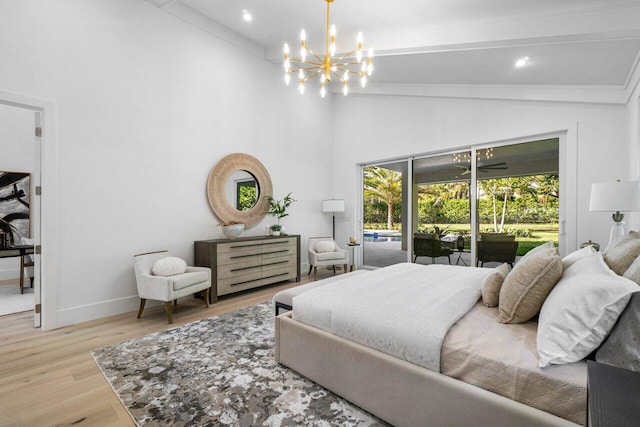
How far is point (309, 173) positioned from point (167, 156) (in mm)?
2718

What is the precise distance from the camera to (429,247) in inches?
206

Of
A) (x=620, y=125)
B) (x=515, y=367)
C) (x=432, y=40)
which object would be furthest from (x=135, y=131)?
(x=620, y=125)

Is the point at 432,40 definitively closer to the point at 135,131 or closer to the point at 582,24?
the point at 582,24

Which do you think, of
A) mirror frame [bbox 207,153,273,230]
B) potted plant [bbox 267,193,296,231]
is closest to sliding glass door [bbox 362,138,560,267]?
potted plant [bbox 267,193,296,231]

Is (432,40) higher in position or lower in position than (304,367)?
higher

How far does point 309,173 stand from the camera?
589cm

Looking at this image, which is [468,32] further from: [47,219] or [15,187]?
[15,187]

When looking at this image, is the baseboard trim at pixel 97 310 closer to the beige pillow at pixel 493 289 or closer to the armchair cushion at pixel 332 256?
the armchair cushion at pixel 332 256

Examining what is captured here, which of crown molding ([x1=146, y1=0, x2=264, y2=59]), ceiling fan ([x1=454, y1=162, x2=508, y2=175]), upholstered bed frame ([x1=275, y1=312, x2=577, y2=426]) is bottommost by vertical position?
upholstered bed frame ([x1=275, y1=312, x2=577, y2=426])

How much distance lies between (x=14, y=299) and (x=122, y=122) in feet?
9.26

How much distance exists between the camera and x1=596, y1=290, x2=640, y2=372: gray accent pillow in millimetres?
1058

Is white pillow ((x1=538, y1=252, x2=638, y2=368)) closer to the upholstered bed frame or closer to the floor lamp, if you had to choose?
the upholstered bed frame

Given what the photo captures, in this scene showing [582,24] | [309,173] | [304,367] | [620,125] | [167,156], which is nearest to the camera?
[304,367]

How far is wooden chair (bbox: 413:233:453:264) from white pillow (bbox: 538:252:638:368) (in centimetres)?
392
